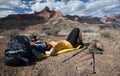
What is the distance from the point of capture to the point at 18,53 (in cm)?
504

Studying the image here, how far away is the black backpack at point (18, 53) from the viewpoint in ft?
16.3

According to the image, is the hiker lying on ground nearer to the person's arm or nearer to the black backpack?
the person's arm

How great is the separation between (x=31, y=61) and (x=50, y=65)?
63 centimetres

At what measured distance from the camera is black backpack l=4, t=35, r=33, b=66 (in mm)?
4965

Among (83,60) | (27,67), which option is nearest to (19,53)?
(27,67)

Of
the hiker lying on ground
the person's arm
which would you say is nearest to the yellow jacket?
the hiker lying on ground

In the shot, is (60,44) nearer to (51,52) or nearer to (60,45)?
Result: (60,45)

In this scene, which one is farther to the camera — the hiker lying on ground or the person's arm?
the hiker lying on ground

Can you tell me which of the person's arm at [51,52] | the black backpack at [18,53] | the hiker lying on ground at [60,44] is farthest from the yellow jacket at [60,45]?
the black backpack at [18,53]

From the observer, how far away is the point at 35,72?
4.90m

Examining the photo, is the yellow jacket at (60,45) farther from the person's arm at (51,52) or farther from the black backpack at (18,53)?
the black backpack at (18,53)

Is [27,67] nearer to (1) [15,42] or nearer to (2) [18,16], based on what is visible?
(1) [15,42]

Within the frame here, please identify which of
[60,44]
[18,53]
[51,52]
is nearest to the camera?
[18,53]

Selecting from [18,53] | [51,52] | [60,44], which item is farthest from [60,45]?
[18,53]
